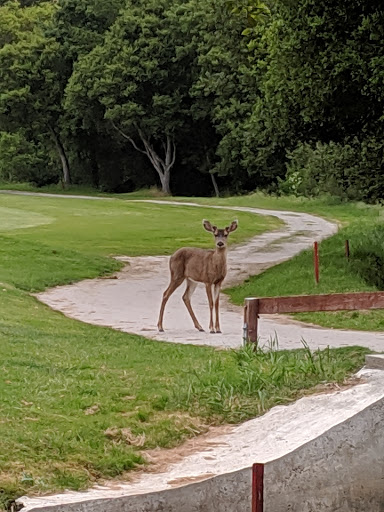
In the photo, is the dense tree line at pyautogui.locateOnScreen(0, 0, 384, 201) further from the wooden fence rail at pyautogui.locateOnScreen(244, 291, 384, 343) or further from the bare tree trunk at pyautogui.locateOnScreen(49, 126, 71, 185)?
the wooden fence rail at pyautogui.locateOnScreen(244, 291, 384, 343)

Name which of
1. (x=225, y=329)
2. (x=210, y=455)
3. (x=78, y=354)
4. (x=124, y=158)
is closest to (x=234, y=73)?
(x=124, y=158)

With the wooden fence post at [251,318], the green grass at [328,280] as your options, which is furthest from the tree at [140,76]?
the wooden fence post at [251,318]

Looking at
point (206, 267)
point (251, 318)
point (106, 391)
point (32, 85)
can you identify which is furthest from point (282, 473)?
point (32, 85)

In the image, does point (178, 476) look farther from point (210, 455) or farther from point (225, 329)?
point (225, 329)

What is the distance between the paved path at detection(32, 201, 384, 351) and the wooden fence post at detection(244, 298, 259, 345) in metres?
1.95

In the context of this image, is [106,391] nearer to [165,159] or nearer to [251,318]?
[251,318]

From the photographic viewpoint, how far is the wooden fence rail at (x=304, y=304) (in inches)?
423

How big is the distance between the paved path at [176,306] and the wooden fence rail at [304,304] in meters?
1.38

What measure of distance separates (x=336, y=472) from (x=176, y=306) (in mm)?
11073

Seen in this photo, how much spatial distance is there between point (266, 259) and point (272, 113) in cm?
514

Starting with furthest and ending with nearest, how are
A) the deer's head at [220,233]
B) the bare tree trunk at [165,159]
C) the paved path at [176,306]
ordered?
1. the bare tree trunk at [165,159]
2. the deer's head at [220,233]
3. the paved path at [176,306]

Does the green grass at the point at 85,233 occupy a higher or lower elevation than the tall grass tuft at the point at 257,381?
lower

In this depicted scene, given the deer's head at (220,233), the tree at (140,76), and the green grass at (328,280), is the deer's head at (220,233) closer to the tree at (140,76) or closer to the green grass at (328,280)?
the green grass at (328,280)

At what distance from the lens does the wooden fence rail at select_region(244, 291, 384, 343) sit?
1075 centimetres
